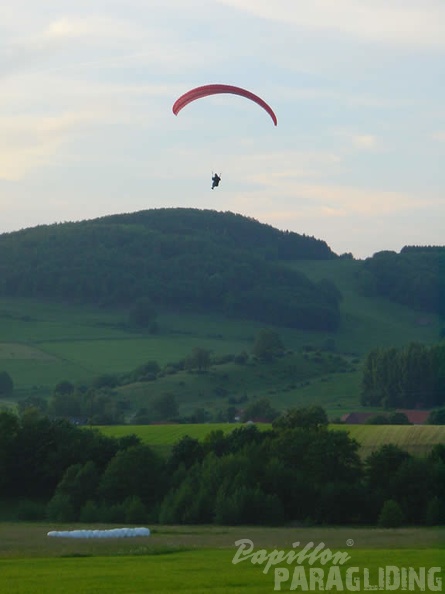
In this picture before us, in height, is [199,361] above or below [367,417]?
above

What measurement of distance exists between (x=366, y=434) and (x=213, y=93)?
40116mm

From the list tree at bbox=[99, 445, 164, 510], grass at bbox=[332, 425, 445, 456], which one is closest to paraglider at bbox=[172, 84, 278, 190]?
tree at bbox=[99, 445, 164, 510]

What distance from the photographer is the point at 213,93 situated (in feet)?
141

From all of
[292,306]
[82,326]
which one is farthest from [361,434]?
[292,306]

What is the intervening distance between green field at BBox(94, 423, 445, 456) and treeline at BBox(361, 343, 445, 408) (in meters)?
43.4

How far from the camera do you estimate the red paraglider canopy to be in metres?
42.8

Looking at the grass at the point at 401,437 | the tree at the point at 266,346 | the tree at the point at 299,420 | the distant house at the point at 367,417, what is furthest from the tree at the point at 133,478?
the tree at the point at 266,346

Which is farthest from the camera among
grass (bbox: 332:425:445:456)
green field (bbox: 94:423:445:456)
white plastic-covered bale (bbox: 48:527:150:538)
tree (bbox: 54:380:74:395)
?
tree (bbox: 54:380:74:395)

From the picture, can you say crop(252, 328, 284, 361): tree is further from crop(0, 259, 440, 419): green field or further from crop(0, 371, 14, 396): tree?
crop(0, 371, 14, 396): tree

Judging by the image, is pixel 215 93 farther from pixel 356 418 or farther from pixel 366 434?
pixel 356 418

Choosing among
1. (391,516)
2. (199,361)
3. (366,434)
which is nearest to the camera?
(391,516)

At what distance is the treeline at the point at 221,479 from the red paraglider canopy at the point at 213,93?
18.3 meters

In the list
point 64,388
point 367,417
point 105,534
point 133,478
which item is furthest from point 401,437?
point 64,388

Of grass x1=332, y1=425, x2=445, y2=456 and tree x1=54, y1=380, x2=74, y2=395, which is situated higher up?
grass x1=332, y1=425, x2=445, y2=456
